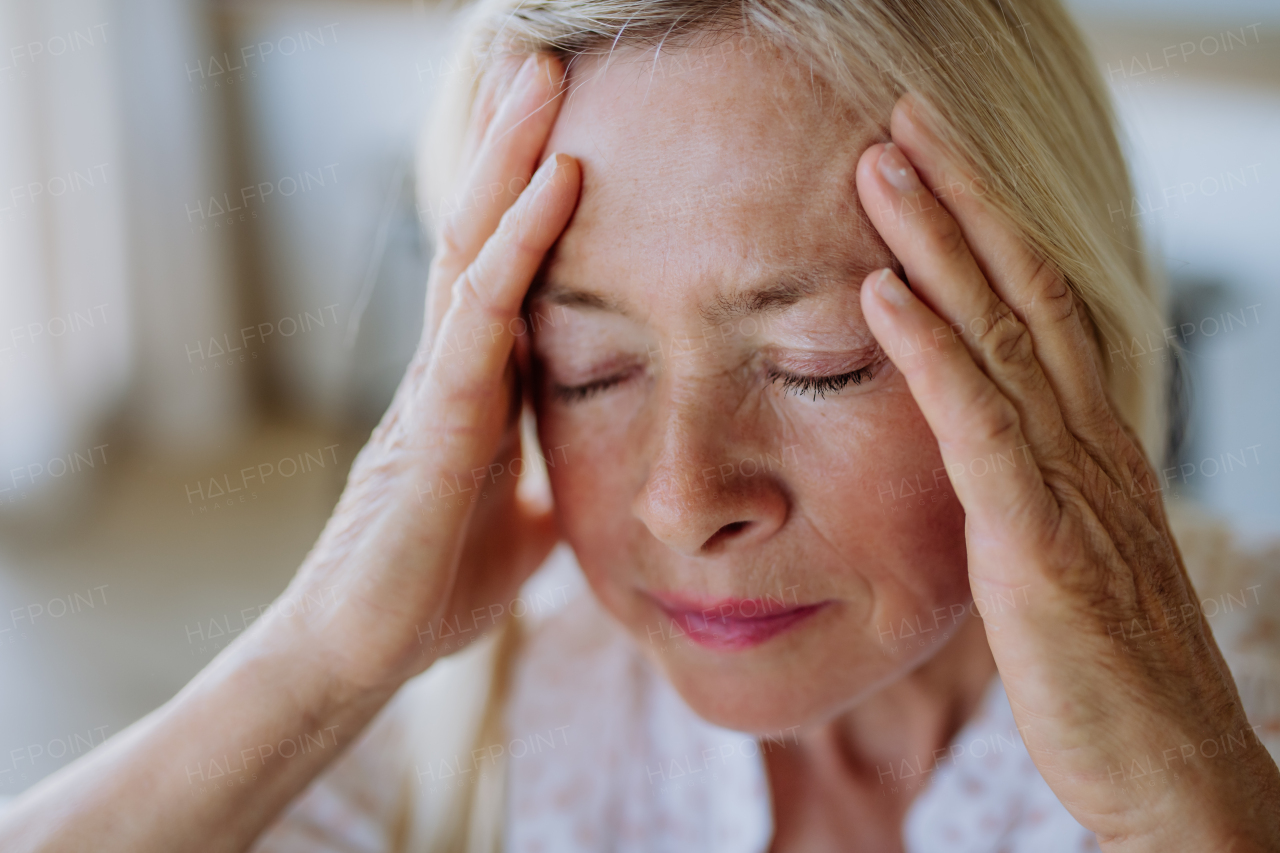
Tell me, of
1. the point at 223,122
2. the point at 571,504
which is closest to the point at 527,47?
the point at 571,504

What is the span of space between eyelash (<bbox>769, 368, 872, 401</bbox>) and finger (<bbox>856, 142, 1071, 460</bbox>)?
10cm

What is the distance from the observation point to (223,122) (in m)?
4.28

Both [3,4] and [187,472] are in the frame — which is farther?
[187,472]

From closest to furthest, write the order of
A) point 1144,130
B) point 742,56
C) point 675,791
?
1. point 742,56
2. point 675,791
3. point 1144,130

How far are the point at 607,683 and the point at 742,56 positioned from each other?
0.88 meters

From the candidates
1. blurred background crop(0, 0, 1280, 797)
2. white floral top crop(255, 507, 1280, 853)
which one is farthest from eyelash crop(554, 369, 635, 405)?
blurred background crop(0, 0, 1280, 797)

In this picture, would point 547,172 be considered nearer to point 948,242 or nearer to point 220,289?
point 948,242

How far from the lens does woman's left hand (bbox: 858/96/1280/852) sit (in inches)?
33.7

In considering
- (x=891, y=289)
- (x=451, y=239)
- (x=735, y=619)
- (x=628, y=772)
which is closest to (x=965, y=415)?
(x=891, y=289)

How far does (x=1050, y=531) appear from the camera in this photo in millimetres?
873

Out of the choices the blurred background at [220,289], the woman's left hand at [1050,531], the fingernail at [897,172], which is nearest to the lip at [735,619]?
the woman's left hand at [1050,531]

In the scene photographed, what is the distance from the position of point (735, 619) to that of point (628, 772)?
0.44 meters

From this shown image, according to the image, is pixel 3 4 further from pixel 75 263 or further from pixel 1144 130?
pixel 1144 130

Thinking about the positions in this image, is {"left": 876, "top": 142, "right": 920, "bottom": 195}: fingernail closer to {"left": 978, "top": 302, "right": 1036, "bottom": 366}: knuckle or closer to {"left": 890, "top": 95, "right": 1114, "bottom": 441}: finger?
{"left": 890, "top": 95, "right": 1114, "bottom": 441}: finger
